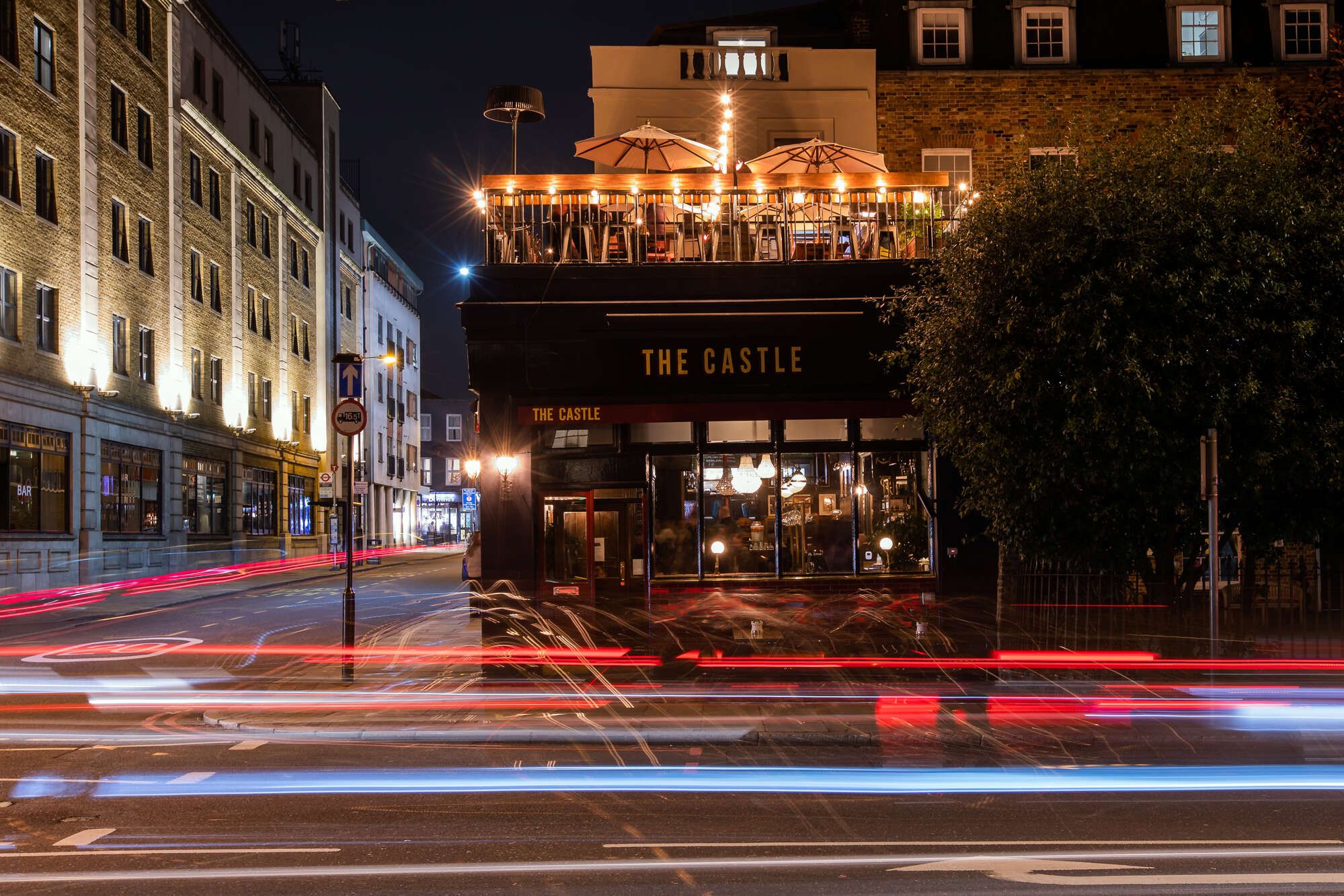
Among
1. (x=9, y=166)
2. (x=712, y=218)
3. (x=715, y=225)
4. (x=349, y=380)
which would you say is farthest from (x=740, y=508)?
(x=9, y=166)

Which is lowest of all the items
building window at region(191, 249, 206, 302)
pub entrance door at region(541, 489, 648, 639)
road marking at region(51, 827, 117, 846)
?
road marking at region(51, 827, 117, 846)

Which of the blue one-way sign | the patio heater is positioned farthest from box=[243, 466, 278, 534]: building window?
the blue one-way sign

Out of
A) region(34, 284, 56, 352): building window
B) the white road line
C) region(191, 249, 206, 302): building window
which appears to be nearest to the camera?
the white road line

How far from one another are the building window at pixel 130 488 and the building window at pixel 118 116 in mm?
9125

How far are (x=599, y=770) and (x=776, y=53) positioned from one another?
22044 millimetres

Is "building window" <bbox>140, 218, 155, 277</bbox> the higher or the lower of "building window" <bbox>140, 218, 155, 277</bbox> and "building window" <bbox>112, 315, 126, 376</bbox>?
the higher

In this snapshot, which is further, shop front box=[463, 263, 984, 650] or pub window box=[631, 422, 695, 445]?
pub window box=[631, 422, 695, 445]

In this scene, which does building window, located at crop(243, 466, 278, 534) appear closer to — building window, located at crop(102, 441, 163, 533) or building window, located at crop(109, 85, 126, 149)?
building window, located at crop(102, 441, 163, 533)

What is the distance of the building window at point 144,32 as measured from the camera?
1508 inches

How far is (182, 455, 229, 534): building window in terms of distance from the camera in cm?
4222

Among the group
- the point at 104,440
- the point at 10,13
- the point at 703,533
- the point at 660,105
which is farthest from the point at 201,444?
the point at 703,533

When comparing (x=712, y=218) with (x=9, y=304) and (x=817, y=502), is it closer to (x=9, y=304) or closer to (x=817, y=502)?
(x=817, y=502)

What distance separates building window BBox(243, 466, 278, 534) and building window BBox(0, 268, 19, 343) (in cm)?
1921

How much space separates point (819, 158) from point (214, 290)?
29949mm
